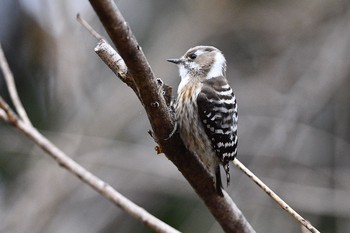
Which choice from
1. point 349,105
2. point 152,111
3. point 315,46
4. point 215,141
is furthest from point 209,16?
point 152,111

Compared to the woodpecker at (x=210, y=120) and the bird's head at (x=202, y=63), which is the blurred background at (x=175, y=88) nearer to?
the bird's head at (x=202, y=63)

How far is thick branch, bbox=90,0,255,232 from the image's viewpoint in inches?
67.6

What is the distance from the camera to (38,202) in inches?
230

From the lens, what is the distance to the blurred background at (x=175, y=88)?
588 cm

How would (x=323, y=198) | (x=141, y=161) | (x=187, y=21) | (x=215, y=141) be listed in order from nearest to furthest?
1. (x=215, y=141)
2. (x=323, y=198)
3. (x=141, y=161)
4. (x=187, y=21)

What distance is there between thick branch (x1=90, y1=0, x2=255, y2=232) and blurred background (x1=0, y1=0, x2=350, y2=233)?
3249mm

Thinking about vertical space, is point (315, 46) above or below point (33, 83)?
below

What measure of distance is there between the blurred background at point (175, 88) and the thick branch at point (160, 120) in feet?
Answer: 10.7

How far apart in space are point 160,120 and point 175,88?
428cm

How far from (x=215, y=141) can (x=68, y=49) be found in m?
3.76

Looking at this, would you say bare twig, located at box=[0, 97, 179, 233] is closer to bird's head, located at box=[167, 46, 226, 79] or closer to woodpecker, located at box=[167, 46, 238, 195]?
woodpecker, located at box=[167, 46, 238, 195]

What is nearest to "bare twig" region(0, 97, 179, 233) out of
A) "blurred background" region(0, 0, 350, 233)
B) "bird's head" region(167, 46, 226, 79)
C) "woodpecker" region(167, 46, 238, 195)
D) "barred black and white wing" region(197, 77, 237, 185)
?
"woodpecker" region(167, 46, 238, 195)

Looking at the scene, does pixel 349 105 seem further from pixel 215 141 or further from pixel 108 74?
pixel 215 141

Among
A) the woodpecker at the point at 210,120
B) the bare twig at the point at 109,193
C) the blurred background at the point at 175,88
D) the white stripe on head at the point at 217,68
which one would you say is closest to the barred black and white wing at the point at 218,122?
the woodpecker at the point at 210,120
